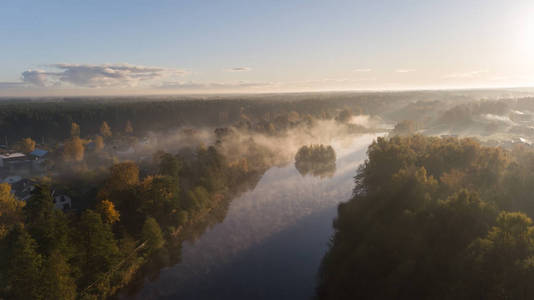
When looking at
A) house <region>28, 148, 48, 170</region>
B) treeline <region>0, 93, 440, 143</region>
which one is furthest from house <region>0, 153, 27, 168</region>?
treeline <region>0, 93, 440, 143</region>

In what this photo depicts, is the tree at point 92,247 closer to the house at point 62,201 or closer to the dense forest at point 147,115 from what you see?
the house at point 62,201

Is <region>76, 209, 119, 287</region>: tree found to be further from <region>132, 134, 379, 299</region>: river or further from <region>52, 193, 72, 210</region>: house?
<region>52, 193, 72, 210</region>: house

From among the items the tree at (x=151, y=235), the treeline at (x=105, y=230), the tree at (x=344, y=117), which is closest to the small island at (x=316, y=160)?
the treeline at (x=105, y=230)

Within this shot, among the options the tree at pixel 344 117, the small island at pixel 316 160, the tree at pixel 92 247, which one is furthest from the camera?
the tree at pixel 344 117

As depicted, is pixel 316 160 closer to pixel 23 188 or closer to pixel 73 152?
pixel 23 188

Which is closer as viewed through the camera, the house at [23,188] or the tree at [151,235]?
the tree at [151,235]

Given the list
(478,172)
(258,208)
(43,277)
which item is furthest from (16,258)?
(478,172)

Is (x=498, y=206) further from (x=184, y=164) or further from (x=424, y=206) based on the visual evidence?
(x=184, y=164)
